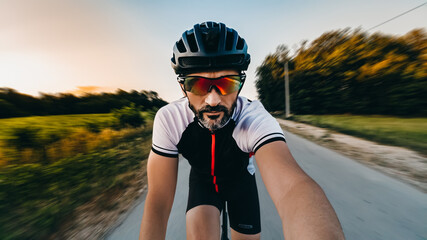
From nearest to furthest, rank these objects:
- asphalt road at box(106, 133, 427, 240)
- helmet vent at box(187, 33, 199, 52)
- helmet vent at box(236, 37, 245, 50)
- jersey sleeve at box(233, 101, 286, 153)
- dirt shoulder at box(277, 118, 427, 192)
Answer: jersey sleeve at box(233, 101, 286, 153) → helmet vent at box(187, 33, 199, 52) → helmet vent at box(236, 37, 245, 50) → asphalt road at box(106, 133, 427, 240) → dirt shoulder at box(277, 118, 427, 192)

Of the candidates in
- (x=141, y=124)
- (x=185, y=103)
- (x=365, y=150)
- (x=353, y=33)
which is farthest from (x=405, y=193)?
(x=353, y=33)

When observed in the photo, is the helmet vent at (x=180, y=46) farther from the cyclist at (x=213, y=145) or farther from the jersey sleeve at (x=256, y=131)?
the jersey sleeve at (x=256, y=131)

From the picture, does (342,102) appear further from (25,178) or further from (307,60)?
(25,178)

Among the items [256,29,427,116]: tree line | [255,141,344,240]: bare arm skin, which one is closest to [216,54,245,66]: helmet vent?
[255,141,344,240]: bare arm skin

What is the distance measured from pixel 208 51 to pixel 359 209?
3131 millimetres

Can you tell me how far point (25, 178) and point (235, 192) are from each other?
12.1 feet

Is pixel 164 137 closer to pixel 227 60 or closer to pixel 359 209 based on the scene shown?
pixel 227 60

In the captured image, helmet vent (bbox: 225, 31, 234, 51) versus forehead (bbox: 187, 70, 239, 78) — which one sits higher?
helmet vent (bbox: 225, 31, 234, 51)

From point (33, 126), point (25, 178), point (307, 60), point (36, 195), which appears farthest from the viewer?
→ point (307, 60)

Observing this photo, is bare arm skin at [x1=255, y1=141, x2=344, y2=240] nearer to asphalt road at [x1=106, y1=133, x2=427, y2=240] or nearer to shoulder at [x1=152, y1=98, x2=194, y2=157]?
shoulder at [x1=152, y1=98, x2=194, y2=157]

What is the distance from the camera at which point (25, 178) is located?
285 cm

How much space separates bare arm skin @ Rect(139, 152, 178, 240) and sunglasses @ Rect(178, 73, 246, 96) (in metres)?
0.64

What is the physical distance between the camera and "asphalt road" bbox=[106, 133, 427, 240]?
2.04 m

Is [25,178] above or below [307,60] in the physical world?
below
